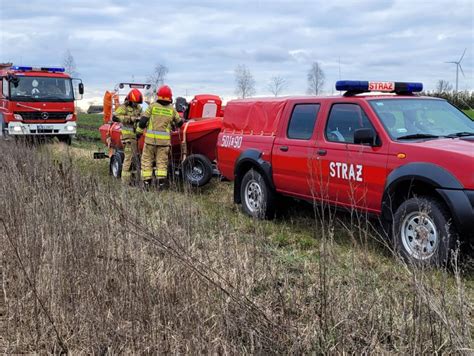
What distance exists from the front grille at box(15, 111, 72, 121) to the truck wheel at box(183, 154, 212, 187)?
33.5ft

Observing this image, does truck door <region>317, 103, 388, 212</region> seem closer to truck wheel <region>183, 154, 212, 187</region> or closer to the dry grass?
the dry grass

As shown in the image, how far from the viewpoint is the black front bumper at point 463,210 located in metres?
4.83

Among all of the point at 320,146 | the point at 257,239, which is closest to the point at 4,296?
the point at 257,239

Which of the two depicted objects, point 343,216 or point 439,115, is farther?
point 343,216

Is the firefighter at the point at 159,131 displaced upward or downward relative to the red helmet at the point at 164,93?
downward

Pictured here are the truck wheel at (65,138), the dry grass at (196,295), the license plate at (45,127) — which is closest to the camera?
the dry grass at (196,295)

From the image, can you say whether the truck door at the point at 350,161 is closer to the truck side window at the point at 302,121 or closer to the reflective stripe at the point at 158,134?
the truck side window at the point at 302,121

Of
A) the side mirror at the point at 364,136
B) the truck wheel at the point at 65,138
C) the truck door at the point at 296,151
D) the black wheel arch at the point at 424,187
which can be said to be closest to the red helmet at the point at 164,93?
the truck door at the point at 296,151

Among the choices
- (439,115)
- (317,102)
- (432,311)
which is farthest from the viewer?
(317,102)

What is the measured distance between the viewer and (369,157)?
584 cm

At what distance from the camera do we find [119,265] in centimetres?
384

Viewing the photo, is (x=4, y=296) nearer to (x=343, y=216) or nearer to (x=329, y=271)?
(x=329, y=271)

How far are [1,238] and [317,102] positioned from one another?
3.93 metres

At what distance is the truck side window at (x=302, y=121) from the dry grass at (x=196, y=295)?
7.31 ft
